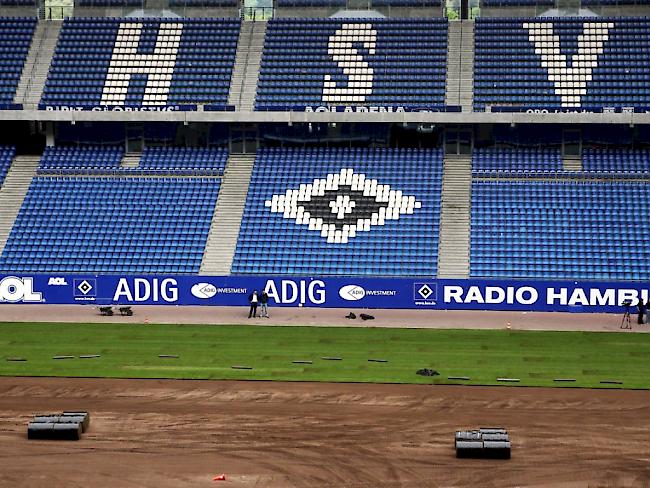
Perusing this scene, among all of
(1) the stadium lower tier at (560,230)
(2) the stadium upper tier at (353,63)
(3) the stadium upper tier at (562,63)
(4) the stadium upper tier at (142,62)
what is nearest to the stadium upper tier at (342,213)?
(1) the stadium lower tier at (560,230)

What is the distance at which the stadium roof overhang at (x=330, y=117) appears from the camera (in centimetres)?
5512

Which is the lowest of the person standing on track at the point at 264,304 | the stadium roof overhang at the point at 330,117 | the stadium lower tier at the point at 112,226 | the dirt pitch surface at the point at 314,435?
the dirt pitch surface at the point at 314,435

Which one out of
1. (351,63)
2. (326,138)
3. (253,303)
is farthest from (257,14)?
(253,303)

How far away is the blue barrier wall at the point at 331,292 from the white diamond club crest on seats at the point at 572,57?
45.1ft

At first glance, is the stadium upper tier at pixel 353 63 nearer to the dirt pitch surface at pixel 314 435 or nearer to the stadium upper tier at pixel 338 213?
the stadium upper tier at pixel 338 213

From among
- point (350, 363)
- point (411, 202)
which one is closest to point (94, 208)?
point (411, 202)

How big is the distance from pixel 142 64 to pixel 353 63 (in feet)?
37.5

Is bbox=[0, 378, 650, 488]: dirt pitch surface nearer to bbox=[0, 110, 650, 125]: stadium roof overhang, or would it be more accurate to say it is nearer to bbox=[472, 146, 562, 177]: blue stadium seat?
bbox=[472, 146, 562, 177]: blue stadium seat

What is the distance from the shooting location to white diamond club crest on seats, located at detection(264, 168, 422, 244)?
52.7m

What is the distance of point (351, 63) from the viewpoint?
197 ft

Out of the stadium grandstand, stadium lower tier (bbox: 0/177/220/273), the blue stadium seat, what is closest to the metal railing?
the stadium grandstand

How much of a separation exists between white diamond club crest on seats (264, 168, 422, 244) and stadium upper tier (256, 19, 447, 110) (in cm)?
494

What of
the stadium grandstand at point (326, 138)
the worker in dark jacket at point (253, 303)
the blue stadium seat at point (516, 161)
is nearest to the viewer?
the worker in dark jacket at point (253, 303)

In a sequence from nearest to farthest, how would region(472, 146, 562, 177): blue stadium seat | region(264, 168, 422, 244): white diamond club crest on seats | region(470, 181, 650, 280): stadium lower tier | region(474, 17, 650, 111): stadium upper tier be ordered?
region(470, 181, 650, 280): stadium lower tier < region(264, 168, 422, 244): white diamond club crest on seats < region(472, 146, 562, 177): blue stadium seat < region(474, 17, 650, 111): stadium upper tier
